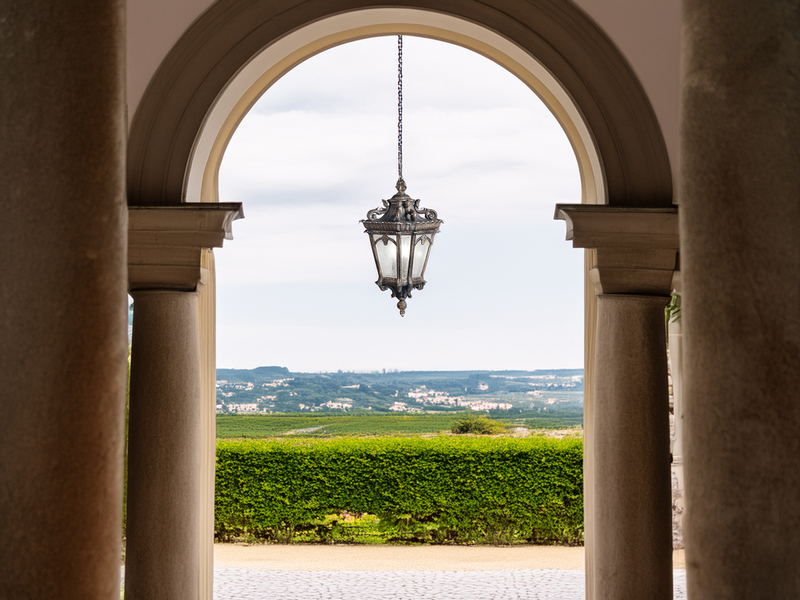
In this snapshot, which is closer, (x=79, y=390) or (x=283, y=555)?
(x=79, y=390)

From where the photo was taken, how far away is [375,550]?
1154 centimetres

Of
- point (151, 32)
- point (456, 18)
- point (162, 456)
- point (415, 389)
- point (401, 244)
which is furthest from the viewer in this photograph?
point (415, 389)

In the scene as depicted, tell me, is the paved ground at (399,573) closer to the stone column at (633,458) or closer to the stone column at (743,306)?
the stone column at (633,458)

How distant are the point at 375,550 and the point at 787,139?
10.9 meters

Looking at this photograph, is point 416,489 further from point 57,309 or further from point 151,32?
point 57,309

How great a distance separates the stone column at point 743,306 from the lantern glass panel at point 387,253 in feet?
13.0

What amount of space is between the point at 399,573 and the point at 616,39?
795 centimetres

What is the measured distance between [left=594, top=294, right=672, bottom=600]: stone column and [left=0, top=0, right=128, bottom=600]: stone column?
3399 mm

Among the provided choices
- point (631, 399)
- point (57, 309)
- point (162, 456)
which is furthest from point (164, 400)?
point (631, 399)

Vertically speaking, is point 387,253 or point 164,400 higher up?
point 387,253

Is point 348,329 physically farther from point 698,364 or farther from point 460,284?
point 698,364

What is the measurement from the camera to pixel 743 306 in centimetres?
170

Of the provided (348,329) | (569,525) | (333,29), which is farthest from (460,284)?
(333,29)

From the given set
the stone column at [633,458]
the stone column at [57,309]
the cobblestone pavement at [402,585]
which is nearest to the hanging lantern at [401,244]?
the stone column at [633,458]
